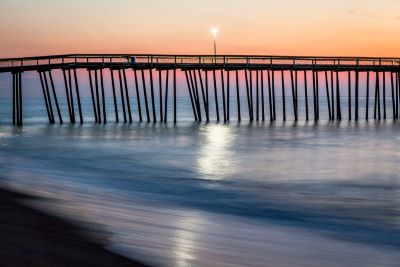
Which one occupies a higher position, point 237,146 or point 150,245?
point 150,245

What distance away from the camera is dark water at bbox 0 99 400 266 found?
6.30 meters

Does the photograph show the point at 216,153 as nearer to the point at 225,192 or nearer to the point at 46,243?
the point at 225,192

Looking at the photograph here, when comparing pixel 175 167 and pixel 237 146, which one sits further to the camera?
pixel 237 146

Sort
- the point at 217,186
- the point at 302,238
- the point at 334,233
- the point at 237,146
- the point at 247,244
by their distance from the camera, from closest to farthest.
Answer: the point at 247,244 < the point at 302,238 < the point at 334,233 < the point at 217,186 < the point at 237,146

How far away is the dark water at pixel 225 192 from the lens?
6.30 meters

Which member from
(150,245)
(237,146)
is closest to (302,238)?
(150,245)

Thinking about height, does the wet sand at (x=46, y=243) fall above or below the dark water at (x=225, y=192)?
above

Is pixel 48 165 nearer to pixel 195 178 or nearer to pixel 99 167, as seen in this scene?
pixel 99 167

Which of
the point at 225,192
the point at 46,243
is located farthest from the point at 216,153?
the point at 46,243

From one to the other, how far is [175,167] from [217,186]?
3.76 m

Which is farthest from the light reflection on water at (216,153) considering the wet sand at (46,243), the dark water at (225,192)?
the wet sand at (46,243)

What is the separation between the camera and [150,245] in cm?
598

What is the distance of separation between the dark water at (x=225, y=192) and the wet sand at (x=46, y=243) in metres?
0.33

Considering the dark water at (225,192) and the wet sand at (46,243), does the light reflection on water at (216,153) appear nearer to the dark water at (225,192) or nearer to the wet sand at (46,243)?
the dark water at (225,192)
